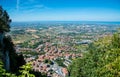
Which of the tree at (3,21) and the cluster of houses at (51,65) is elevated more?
the tree at (3,21)

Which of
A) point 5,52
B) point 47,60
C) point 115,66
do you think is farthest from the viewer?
point 47,60

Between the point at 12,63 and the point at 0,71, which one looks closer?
the point at 0,71

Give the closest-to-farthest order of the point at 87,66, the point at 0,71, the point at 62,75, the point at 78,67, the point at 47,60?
the point at 0,71 → the point at 87,66 → the point at 78,67 → the point at 62,75 → the point at 47,60

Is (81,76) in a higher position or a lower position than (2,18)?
lower

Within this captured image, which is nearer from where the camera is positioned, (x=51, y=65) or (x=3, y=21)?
(x=3, y=21)

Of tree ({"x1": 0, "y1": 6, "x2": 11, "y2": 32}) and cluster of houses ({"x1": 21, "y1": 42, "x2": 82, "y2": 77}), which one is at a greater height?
tree ({"x1": 0, "y1": 6, "x2": 11, "y2": 32})

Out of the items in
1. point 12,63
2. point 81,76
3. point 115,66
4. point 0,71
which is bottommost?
point 81,76

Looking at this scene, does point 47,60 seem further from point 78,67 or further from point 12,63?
point 12,63

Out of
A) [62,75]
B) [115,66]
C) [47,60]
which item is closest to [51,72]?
[62,75]

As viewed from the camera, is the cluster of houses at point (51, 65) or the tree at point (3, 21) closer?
the tree at point (3, 21)

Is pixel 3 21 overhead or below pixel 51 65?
overhead

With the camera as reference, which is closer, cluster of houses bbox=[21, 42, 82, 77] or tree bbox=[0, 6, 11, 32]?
tree bbox=[0, 6, 11, 32]
